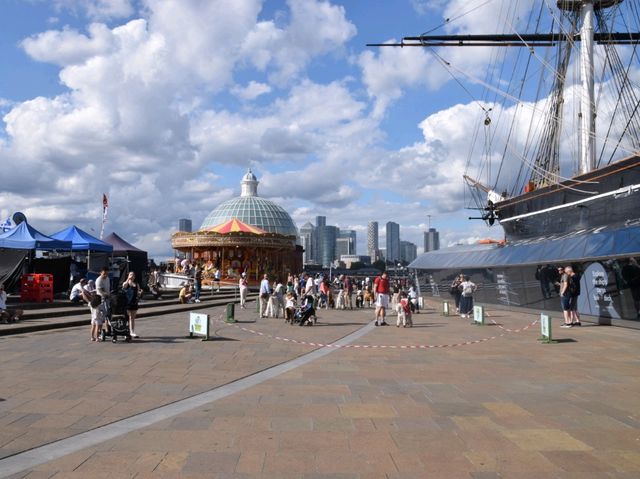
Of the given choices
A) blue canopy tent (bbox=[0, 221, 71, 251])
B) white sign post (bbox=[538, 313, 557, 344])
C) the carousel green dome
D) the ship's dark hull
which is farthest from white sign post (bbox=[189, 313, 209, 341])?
the carousel green dome

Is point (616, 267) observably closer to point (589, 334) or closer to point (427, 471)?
point (589, 334)

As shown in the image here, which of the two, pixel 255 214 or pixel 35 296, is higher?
pixel 255 214

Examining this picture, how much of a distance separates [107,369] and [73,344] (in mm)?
3275

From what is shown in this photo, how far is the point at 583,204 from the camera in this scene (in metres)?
25.2

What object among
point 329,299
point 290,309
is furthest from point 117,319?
point 329,299

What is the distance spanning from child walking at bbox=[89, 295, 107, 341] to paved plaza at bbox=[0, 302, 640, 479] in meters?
0.48

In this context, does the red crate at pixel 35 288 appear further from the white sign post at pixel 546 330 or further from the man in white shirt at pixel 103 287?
the white sign post at pixel 546 330

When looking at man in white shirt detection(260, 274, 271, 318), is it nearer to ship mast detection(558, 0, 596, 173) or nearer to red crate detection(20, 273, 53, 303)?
red crate detection(20, 273, 53, 303)

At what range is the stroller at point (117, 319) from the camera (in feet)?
40.8

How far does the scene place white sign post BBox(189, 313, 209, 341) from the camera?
512 inches

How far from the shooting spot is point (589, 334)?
47.3 feet

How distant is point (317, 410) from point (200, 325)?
704 cm

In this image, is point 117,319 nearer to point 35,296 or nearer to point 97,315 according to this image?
point 97,315

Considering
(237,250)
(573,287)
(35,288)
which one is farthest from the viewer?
(237,250)
